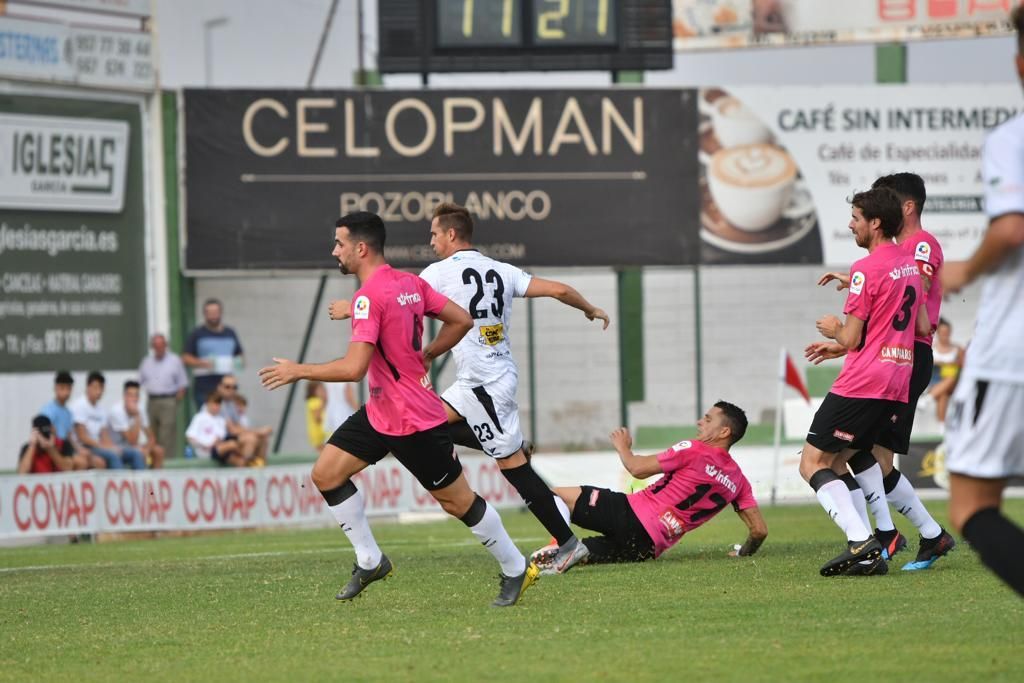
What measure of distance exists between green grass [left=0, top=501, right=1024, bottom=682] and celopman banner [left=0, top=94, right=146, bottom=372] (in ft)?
38.9

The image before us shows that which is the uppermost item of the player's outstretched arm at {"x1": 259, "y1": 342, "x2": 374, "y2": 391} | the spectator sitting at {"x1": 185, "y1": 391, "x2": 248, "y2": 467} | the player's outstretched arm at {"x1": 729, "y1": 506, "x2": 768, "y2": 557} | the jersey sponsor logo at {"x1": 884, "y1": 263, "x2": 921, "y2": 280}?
the jersey sponsor logo at {"x1": 884, "y1": 263, "x2": 921, "y2": 280}

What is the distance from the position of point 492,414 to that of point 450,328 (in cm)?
175

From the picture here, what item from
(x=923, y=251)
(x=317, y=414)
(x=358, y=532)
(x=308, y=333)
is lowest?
(x=317, y=414)

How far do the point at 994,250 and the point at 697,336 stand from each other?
71.5 ft

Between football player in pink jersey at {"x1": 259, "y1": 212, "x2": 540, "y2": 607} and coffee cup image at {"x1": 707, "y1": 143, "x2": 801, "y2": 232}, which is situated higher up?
coffee cup image at {"x1": 707, "y1": 143, "x2": 801, "y2": 232}

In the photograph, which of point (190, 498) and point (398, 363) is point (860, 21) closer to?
point (190, 498)

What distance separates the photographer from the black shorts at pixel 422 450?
8.42m

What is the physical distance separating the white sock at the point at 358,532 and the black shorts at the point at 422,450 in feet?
1.12

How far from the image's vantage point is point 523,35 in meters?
24.6

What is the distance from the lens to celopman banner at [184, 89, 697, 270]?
24234 millimetres

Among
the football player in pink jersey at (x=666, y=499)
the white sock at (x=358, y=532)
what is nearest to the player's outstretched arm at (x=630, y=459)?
the football player in pink jersey at (x=666, y=499)

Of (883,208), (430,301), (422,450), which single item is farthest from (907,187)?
(422,450)

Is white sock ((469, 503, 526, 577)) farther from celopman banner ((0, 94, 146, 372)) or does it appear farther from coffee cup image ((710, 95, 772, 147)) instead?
coffee cup image ((710, 95, 772, 147))

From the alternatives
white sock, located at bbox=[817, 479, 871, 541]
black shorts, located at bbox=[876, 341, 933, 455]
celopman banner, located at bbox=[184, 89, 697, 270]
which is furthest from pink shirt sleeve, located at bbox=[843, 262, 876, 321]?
celopman banner, located at bbox=[184, 89, 697, 270]
